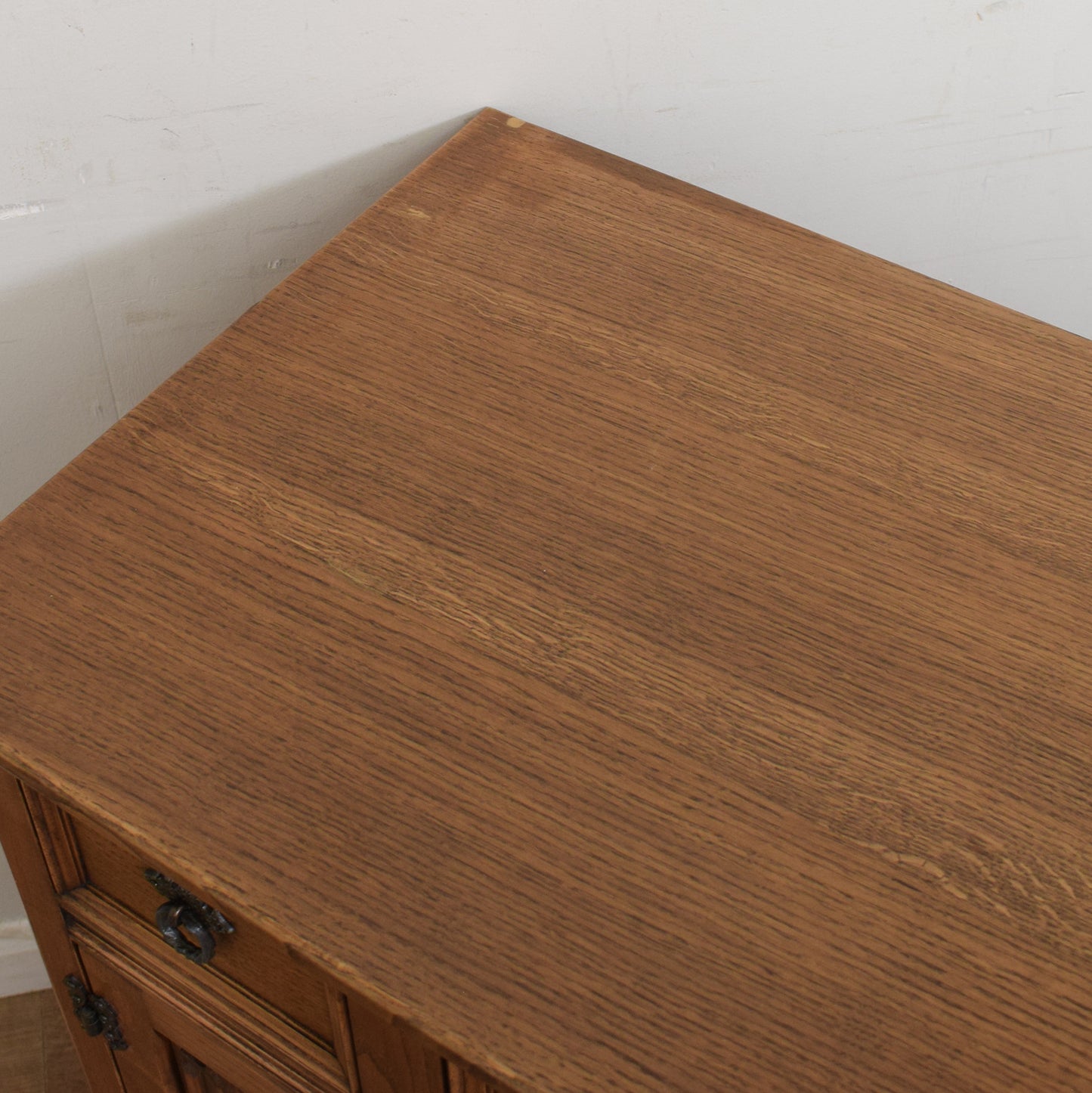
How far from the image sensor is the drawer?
1.94ft

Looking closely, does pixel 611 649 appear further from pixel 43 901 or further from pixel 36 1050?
pixel 36 1050

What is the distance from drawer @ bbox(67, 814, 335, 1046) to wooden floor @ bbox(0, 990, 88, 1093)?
732 millimetres

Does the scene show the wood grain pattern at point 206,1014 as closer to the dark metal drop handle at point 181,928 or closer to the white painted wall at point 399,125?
the dark metal drop handle at point 181,928

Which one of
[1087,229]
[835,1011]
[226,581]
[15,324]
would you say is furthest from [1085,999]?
[15,324]

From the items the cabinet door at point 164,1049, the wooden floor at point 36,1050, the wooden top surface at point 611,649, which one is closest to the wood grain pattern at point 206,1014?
the cabinet door at point 164,1049

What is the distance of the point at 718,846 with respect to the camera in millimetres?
504

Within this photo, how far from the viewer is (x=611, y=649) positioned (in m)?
0.57

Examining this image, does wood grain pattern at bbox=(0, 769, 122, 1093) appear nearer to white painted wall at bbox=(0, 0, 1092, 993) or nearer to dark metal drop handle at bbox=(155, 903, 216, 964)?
dark metal drop handle at bbox=(155, 903, 216, 964)

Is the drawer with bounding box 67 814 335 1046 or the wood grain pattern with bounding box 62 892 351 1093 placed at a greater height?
the drawer with bounding box 67 814 335 1046

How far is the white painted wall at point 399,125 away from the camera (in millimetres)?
775

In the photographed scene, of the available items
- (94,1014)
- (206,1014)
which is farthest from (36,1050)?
(206,1014)

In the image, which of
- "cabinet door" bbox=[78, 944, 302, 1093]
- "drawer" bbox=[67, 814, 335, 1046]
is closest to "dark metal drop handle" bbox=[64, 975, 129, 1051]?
"cabinet door" bbox=[78, 944, 302, 1093]

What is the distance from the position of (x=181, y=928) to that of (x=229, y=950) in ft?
0.09

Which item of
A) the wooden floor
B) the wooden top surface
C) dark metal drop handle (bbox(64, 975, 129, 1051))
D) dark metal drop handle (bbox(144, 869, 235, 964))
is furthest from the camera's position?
the wooden floor
